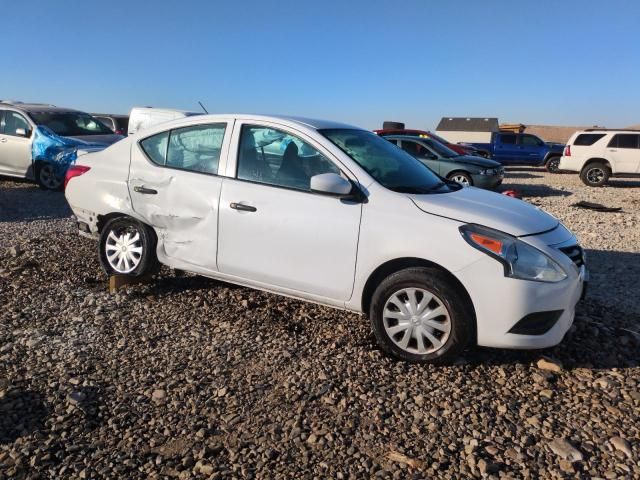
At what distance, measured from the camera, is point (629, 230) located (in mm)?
8977

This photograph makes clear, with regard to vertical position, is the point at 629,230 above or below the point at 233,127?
below

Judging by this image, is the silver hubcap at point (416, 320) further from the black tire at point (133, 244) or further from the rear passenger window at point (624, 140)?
the rear passenger window at point (624, 140)

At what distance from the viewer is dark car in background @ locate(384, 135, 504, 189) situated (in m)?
13.6

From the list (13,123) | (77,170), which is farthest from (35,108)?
(77,170)

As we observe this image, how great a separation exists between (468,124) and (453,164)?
107ft

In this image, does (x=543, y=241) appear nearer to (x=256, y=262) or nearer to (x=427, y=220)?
(x=427, y=220)

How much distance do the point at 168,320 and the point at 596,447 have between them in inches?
125

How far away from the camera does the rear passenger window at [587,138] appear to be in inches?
679

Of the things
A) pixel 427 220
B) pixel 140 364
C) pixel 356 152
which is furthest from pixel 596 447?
pixel 140 364

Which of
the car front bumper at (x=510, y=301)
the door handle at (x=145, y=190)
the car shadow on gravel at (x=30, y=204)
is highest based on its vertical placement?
the door handle at (x=145, y=190)

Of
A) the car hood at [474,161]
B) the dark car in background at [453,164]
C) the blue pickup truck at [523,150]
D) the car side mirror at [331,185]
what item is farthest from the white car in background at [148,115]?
the blue pickup truck at [523,150]

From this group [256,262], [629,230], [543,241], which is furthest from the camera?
[629,230]

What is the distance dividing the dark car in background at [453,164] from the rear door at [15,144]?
8.19 metres

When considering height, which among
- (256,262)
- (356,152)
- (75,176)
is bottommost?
(256,262)
